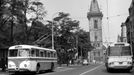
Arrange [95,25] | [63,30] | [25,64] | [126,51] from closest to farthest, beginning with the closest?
1. [25,64]
2. [126,51]
3. [63,30]
4. [95,25]

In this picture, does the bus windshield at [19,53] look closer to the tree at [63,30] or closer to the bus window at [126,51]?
the bus window at [126,51]

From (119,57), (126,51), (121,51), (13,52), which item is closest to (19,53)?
(13,52)

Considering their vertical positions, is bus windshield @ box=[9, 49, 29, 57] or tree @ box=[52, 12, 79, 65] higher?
tree @ box=[52, 12, 79, 65]

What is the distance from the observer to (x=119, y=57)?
26922 millimetres

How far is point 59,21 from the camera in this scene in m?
68.9

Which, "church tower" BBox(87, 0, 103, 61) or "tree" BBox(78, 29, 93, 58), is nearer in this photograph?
"tree" BBox(78, 29, 93, 58)

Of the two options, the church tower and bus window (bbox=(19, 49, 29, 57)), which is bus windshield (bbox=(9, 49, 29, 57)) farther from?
the church tower

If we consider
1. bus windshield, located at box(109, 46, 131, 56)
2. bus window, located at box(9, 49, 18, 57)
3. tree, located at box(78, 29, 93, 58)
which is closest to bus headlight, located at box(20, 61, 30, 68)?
bus window, located at box(9, 49, 18, 57)

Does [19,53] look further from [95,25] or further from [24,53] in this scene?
[95,25]

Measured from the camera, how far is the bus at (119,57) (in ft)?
87.4

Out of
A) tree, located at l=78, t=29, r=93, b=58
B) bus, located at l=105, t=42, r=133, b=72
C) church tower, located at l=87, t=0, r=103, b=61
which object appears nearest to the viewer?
bus, located at l=105, t=42, r=133, b=72

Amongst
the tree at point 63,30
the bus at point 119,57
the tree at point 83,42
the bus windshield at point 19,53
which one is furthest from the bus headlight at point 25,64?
the tree at point 83,42

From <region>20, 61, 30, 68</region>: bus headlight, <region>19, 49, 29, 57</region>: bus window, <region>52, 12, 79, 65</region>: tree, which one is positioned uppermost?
<region>52, 12, 79, 65</region>: tree

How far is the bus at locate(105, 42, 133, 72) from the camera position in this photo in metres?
26.6
